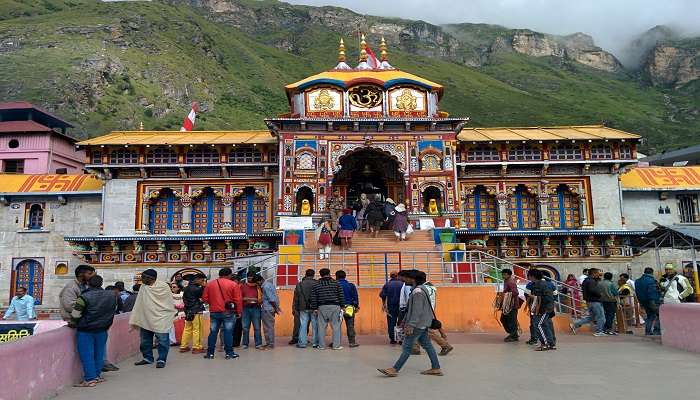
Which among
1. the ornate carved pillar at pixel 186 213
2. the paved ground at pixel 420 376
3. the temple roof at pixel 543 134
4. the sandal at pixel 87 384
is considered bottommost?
the paved ground at pixel 420 376

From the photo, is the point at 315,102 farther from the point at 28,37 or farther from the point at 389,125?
the point at 28,37

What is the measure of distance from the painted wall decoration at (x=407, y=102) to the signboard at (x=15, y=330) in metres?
18.1

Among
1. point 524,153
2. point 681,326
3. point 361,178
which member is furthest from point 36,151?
point 681,326

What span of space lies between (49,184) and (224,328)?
2287 centimetres

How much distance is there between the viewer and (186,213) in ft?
89.3

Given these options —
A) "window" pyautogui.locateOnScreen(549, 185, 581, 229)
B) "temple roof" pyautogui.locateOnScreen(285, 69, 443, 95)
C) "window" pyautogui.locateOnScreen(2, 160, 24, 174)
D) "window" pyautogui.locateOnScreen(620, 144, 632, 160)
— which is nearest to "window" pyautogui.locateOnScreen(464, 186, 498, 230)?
"window" pyautogui.locateOnScreen(549, 185, 581, 229)

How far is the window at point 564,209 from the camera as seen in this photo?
2764 cm

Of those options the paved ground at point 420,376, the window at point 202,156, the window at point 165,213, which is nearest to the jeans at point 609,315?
the paved ground at point 420,376

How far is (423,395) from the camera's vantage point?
7.17 meters

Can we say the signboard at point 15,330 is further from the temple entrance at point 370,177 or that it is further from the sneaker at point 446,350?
the temple entrance at point 370,177

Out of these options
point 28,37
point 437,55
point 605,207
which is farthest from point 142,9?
point 605,207

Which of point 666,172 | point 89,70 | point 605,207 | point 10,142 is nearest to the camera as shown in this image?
point 605,207

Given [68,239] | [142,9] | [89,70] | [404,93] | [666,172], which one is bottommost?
[68,239]

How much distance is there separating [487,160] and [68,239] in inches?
845
